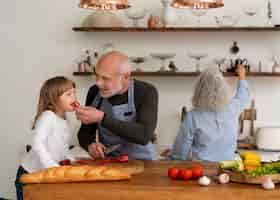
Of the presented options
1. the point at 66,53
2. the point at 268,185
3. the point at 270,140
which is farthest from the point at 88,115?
the point at 66,53

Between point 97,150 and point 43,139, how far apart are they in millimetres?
374

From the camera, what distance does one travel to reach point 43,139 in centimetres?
287

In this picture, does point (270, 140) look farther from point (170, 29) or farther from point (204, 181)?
point (204, 181)

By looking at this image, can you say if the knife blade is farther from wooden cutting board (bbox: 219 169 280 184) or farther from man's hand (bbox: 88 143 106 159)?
wooden cutting board (bbox: 219 169 280 184)

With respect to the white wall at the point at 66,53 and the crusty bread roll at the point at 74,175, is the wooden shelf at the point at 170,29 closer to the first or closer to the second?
the white wall at the point at 66,53

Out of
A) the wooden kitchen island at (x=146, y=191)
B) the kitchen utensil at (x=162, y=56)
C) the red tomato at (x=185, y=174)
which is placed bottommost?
the wooden kitchen island at (x=146, y=191)

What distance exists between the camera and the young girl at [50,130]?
2.83 metres

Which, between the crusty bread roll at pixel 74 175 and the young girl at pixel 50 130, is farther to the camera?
the young girl at pixel 50 130

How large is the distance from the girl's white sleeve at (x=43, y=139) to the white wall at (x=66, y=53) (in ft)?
7.79

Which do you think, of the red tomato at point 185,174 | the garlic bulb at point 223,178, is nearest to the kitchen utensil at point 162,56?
the red tomato at point 185,174

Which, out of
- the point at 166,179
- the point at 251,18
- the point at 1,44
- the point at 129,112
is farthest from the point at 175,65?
the point at 166,179

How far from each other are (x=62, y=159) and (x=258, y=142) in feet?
7.77

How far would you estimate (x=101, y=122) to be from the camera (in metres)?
3.01

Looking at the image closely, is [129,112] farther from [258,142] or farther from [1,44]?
[1,44]
